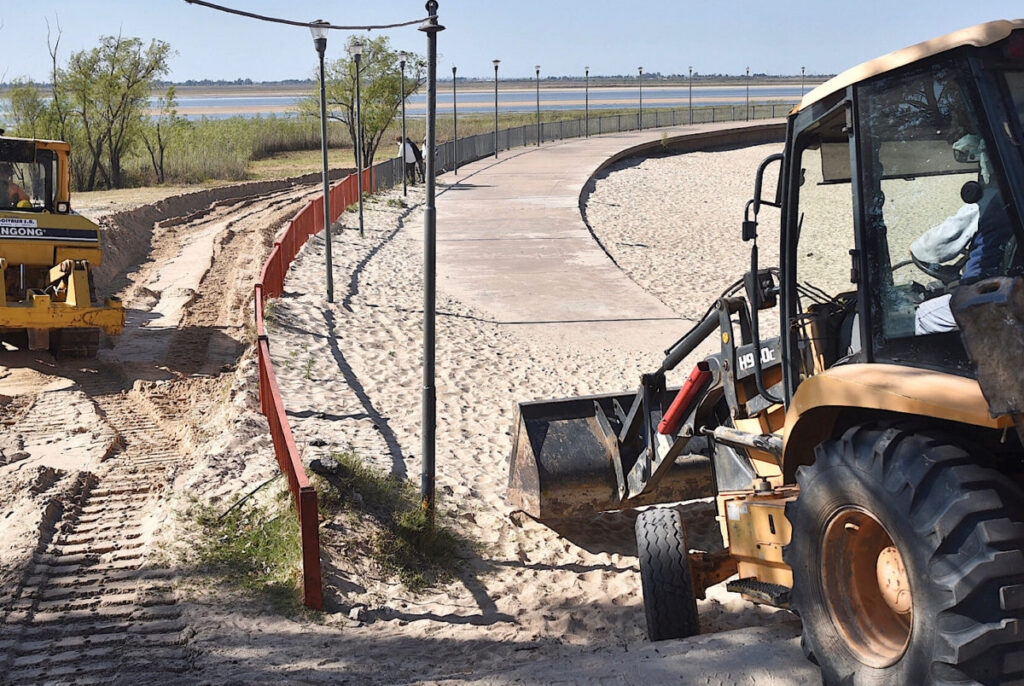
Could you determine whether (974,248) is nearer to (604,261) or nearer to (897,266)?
(897,266)

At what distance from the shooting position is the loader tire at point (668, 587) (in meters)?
5.62

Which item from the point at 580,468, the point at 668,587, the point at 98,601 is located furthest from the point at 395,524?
the point at 668,587

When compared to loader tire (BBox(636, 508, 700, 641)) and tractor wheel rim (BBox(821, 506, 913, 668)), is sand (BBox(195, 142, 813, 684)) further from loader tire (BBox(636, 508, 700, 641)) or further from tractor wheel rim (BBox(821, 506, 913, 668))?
tractor wheel rim (BBox(821, 506, 913, 668))

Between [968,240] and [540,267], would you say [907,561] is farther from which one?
[540,267]

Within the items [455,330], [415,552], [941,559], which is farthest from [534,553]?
[455,330]

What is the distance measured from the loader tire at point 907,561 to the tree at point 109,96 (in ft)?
126

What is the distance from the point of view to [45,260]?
44.2ft

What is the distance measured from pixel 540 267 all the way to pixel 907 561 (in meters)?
17.8

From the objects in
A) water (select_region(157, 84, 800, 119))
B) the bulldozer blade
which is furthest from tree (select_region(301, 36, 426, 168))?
water (select_region(157, 84, 800, 119))

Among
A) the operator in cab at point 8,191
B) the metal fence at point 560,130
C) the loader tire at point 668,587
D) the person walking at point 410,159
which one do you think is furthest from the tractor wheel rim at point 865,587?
the person walking at point 410,159

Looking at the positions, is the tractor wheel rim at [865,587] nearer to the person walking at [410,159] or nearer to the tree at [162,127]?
the person walking at [410,159]

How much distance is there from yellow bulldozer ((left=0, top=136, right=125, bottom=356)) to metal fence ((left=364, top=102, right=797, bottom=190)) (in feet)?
56.8

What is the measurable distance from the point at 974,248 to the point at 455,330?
1184 cm

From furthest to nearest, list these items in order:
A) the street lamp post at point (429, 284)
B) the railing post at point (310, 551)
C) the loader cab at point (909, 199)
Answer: the street lamp post at point (429, 284) → the railing post at point (310, 551) → the loader cab at point (909, 199)
